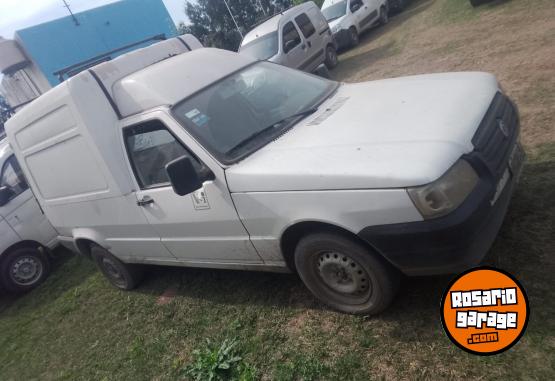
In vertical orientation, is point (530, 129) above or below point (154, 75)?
below

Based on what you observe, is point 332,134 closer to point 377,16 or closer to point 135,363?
point 135,363

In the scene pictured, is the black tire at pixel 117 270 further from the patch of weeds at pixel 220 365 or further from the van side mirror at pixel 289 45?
the van side mirror at pixel 289 45

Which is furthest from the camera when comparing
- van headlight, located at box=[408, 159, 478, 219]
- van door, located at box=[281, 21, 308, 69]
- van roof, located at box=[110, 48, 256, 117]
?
van door, located at box=[281, 21, 308, 69]

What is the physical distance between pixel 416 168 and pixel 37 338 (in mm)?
4857

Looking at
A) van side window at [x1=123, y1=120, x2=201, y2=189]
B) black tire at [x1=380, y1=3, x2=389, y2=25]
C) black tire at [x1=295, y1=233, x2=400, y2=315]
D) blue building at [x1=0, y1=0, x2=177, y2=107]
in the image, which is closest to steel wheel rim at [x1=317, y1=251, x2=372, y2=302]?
black tire at [x1=295, y1=233, x2=400, y2=315]

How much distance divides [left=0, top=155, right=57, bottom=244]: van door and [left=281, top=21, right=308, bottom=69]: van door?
600 cm

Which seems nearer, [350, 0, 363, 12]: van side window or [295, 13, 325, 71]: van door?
[295, 13, 325, 71]: van door

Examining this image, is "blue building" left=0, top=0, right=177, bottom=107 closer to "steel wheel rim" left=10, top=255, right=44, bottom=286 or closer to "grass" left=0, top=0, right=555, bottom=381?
"steel wheel rim" left=10, top=255, right=44, bottom=286

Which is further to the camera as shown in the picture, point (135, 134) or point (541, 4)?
point (541, 4)

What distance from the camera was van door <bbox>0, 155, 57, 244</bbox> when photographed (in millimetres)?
6062

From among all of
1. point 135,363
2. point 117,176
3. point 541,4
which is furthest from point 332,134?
point 541,4

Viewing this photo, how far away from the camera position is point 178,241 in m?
3.61

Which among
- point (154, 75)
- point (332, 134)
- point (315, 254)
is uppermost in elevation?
point (154, 75)

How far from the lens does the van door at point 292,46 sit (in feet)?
31.9
